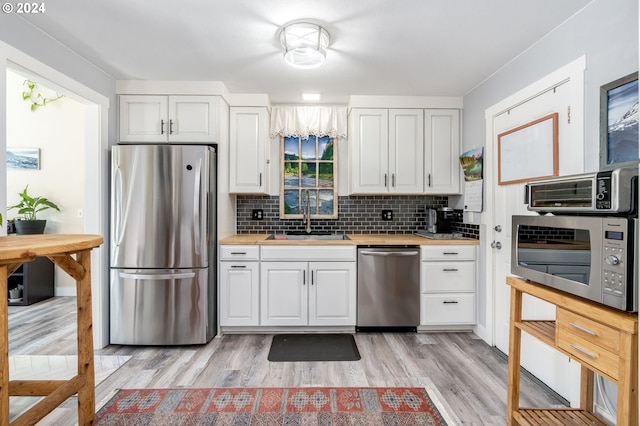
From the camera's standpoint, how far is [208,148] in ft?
9.07

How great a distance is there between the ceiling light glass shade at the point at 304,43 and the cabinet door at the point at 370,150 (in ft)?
3.69

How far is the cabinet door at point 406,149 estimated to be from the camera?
3279 millimetres

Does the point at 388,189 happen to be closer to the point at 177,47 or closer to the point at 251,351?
the point at 251,351

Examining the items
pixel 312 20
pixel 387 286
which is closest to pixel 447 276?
pixel 387 286

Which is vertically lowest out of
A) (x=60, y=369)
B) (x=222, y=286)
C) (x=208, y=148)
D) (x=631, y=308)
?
(x=60, y=369)

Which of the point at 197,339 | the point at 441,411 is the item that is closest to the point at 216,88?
the point at 197,339

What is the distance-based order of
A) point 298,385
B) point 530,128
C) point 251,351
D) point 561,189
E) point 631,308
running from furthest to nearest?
point 251,351 < point 530,128 < point 298,385 < point 561,189 < point 631,308

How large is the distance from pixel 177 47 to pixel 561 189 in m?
2.52

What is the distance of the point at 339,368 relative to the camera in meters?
2.35

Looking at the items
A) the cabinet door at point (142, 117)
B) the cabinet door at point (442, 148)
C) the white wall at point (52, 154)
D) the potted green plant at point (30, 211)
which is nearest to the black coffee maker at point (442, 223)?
the cabinet door at point (442, 148)

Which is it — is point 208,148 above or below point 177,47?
below

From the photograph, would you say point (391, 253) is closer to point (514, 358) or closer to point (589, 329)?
point (514, 358)

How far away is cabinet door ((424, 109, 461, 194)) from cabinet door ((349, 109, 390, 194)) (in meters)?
0.43

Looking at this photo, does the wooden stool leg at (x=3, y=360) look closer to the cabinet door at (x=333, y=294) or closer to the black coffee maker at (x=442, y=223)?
the cabinet door at (x=333, y=294)
